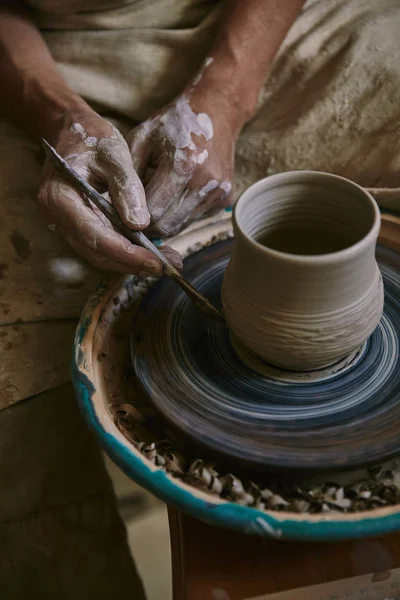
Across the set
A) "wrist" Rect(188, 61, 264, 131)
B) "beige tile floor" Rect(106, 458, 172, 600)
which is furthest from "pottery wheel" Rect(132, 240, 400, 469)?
"beige tile floor" Rect(106, 458, 172, 600)

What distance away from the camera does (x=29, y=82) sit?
131 centimetres

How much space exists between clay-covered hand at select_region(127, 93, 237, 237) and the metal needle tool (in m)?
0.10

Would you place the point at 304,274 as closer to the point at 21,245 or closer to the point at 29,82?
the point at 21,245

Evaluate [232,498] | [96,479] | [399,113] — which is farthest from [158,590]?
[399,113]

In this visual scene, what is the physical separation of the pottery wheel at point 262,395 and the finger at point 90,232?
0.09m

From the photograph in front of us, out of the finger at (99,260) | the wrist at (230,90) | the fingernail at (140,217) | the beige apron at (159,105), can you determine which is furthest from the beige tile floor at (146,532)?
the wrist at (230,90)

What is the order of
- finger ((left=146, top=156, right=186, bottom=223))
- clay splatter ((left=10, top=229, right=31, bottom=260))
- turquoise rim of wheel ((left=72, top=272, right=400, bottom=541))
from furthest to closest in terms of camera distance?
clay splatter ((left=10, top=229, right=31, bottom=260)) < finger ((left=146, top=156, right=186, bottom=223)) < turquoise rim of wheel ((left=72, top=272, right=400, bottom=541))

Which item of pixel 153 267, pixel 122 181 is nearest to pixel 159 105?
pixel 122 181

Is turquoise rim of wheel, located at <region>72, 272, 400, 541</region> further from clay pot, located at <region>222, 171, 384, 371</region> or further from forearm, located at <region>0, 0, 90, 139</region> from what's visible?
forearm, located at <region>0, 0, 90, 139</region>

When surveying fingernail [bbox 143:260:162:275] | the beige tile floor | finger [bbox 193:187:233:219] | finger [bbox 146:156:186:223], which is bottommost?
the beige tile floor

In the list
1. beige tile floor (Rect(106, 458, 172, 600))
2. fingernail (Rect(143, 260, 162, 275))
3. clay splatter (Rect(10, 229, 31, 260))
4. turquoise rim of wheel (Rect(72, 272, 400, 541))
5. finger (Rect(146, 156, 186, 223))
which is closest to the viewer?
turquoise rim of wheel (Rect(72, 272, 400, 541))

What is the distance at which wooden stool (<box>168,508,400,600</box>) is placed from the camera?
0.78 meters

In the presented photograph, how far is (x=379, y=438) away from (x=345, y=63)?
2.77ft

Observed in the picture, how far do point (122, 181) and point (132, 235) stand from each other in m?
0.10
